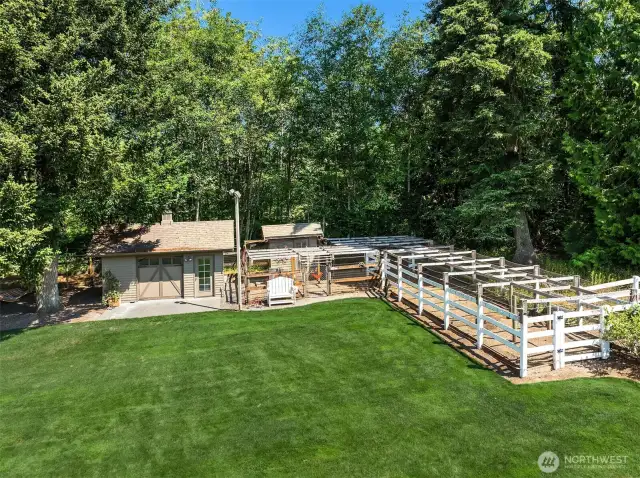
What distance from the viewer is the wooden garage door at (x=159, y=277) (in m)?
17.8

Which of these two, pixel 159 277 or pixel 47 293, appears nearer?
pixel 47 293

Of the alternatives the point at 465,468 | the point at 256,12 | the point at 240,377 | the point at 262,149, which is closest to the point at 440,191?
the point at 262,149

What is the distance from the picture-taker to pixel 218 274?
18.4m

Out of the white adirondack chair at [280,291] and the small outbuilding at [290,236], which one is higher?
the small outbuilding at [290,236]

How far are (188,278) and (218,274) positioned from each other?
1300mm

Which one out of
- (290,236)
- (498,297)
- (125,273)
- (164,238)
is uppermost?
(164,238)

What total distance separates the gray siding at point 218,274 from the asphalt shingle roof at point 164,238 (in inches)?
22.9

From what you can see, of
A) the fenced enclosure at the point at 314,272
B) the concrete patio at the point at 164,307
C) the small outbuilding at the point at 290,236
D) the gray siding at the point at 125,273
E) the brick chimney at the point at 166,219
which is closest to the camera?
the concrete patio at the point at 164,307

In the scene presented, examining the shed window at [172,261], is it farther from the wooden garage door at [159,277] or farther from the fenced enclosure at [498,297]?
the fenced enclosure at [498,297]

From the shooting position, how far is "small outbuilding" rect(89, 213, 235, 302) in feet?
57.3

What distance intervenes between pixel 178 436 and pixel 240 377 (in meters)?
2.36

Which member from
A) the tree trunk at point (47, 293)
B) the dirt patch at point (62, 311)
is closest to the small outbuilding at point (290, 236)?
the dirt patch at point (62, 311)

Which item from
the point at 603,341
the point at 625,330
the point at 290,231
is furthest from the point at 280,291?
the point at 625,330

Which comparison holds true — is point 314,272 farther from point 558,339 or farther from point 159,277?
point 558,339
